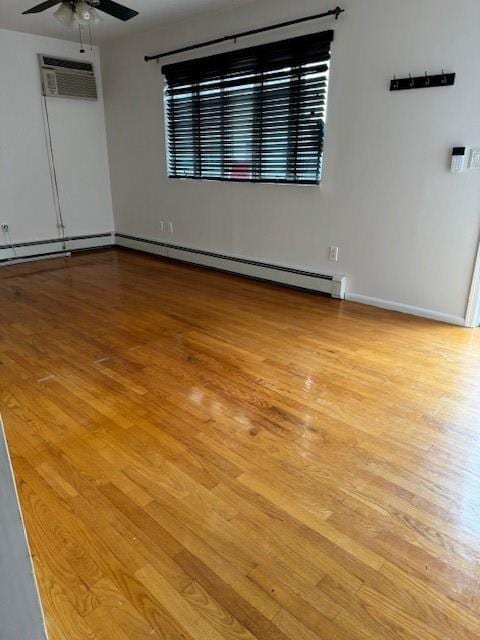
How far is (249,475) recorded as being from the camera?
178 cm

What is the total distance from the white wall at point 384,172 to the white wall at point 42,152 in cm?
163

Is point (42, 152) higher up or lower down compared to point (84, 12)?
lower down

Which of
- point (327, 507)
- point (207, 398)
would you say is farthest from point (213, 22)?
point (327, 507)

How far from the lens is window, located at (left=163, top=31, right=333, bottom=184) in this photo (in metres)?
3.72

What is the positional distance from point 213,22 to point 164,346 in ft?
10.9

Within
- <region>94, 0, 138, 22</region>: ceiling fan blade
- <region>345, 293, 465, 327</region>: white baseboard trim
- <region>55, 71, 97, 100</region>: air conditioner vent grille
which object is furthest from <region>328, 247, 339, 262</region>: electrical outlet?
<region>55, 71, 97, 100</region>: air conditioner vent grille

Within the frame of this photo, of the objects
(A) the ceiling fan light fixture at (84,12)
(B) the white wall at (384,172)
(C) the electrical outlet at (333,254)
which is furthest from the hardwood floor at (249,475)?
(A) the ceiling fan light fixture at (84,12)

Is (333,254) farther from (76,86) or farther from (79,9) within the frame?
(76,86)

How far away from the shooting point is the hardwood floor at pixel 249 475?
4.13 feet

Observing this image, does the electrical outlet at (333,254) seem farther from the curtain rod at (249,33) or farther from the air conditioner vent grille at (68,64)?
the air conditioner vent grille at (68,64)

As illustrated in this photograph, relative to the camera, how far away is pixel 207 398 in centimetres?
236

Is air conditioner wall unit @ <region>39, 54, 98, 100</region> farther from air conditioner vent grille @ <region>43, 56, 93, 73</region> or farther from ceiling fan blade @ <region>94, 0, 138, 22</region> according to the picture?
ceiling fan blade @ <region>94, 0, 138, 22</region>

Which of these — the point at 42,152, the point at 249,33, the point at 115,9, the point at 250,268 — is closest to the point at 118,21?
the point at 249,33

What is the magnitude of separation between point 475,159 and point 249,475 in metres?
2.65
